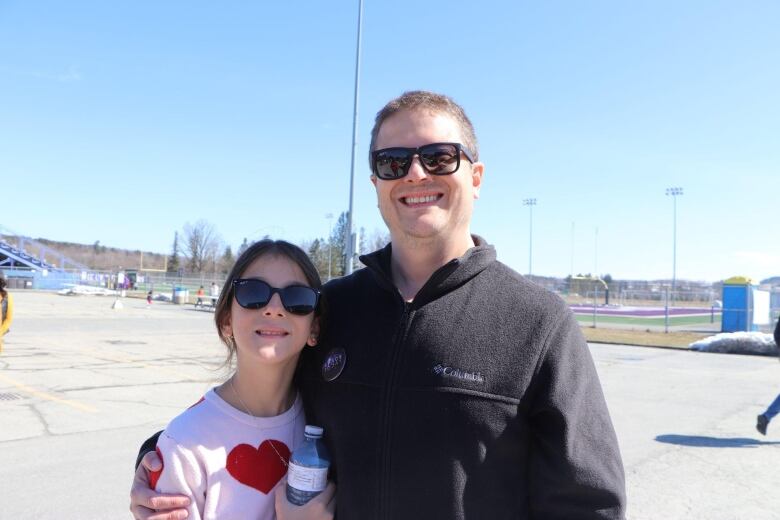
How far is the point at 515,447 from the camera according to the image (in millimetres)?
1597

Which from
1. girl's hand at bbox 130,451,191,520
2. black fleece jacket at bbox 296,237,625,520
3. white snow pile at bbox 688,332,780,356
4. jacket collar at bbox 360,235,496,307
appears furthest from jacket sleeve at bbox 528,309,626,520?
white snow pile at bbox 688,332,780,356

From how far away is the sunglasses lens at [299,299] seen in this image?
2.03 m

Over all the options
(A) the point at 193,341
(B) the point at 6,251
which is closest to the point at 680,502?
(A) the point at 193,341

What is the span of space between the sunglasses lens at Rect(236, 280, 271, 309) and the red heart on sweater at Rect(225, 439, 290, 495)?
1.57 feet

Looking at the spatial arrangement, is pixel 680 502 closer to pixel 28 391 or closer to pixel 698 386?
pixel 698 386

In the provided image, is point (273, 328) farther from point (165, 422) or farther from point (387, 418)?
point (165, 422)

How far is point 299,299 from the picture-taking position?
2041 millimetres

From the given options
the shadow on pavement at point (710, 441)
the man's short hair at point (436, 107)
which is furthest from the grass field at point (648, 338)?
the man's short hair at point (436, 107)

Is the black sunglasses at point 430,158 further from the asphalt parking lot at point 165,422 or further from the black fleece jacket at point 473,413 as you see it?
the asphalt parking lot at point 165,422

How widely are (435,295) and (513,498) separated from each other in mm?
621

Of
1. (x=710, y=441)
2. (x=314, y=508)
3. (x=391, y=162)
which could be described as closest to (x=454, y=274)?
(x=391, y=162)

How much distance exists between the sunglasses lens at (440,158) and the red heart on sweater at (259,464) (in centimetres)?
109

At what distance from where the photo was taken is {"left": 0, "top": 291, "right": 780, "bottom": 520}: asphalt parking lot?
458 cm

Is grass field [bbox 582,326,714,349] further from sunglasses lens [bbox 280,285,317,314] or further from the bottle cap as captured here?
the bottle cap
